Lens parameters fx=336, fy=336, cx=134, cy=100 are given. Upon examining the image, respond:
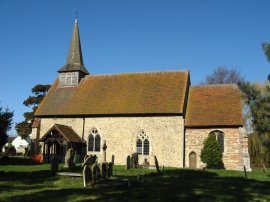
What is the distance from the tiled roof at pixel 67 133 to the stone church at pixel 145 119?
93 mm

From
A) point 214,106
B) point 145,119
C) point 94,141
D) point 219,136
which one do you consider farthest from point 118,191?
point 214,106

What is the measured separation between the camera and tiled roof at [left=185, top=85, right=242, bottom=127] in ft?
98.1

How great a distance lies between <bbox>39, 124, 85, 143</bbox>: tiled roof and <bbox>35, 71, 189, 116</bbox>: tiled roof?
5.90ft

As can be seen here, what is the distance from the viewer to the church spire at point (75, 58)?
37969mm

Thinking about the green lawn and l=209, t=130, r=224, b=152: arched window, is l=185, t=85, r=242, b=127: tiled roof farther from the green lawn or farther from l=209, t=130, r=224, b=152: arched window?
the green lawn

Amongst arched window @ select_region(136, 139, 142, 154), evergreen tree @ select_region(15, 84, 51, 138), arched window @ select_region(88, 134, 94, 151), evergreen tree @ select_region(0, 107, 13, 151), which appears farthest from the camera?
evergreen tree @ select_region(15, 84, 51, 138)

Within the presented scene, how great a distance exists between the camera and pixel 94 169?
15758 mm

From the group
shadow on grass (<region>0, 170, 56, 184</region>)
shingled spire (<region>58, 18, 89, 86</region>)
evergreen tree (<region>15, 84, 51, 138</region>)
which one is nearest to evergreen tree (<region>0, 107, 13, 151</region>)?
shadow on grass (<region>0, 170, 56, 184</region>)

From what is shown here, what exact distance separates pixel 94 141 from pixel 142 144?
16.2 feet

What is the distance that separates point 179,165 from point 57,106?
14258 millimetres

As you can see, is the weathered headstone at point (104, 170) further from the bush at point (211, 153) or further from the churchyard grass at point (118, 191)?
the bush at point (211, 153)

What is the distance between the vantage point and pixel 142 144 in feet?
102

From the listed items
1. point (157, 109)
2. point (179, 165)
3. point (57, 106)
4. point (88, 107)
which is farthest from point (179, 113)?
point (57, 106)

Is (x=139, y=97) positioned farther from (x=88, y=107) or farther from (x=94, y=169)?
(x=94, y=169)
